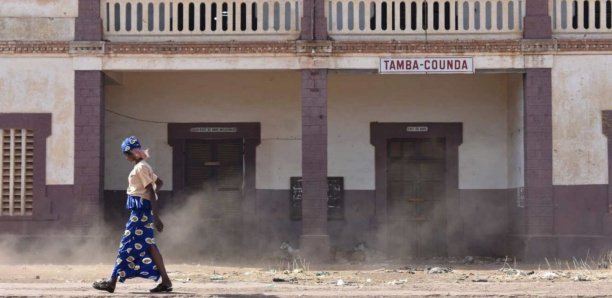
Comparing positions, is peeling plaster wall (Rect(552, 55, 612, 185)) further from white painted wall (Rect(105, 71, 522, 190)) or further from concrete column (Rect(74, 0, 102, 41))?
concrete column (Rect(74, 0, 102, 41))

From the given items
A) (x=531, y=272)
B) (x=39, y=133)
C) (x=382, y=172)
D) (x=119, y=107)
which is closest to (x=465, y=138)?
(x=382, y=172)

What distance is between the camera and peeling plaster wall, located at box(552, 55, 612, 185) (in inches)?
677

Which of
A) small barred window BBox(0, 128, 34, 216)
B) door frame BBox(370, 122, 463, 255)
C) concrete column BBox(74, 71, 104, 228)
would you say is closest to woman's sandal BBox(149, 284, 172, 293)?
concrete column BBox(74, 71, 104, 228)

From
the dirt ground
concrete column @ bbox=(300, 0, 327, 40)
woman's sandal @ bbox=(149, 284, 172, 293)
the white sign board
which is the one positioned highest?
concrete column @ bbox=(300, 0, 327, 40)

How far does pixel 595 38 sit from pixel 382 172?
461 cm

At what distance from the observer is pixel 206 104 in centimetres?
1919

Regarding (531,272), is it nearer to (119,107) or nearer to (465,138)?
(465,138)

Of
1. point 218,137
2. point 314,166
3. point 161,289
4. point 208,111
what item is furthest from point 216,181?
point 161,289

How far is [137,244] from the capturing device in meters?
10.9

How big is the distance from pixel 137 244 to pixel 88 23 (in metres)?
7.26

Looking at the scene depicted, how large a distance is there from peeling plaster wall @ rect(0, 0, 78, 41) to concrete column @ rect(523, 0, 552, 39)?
7.71 m

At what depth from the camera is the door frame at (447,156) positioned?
19.0m

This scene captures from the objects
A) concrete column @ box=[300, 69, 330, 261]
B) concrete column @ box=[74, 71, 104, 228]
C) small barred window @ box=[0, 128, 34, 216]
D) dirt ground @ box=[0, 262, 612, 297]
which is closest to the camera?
dirt ground @ box=[0, 262, 612, 297]

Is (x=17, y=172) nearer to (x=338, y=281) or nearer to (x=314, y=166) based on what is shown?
(x=314, y=166)
